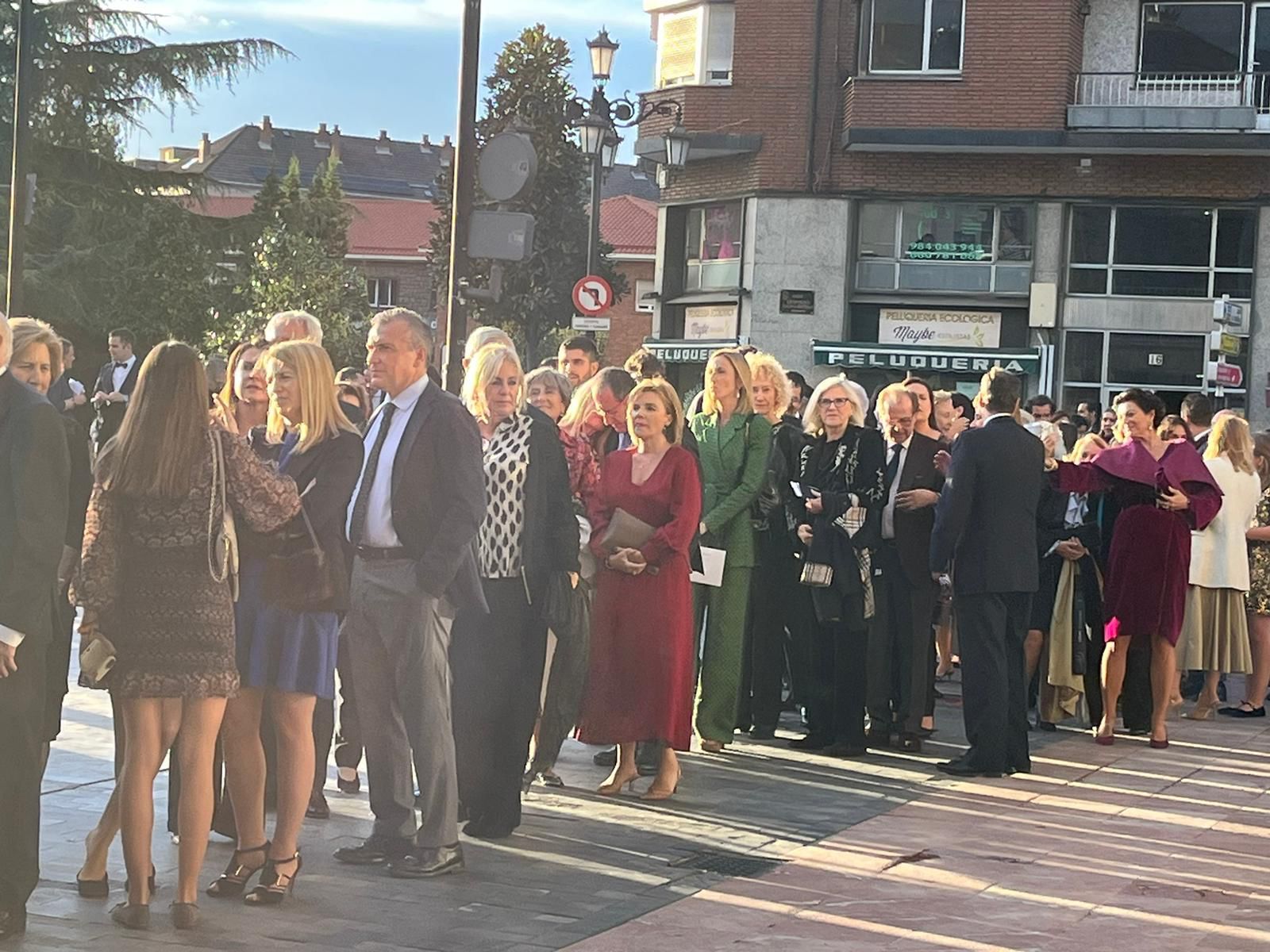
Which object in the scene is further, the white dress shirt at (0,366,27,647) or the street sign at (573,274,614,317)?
the street sign at (573,274,614,317)

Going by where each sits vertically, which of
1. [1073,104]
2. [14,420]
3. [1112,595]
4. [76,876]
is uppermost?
[1073,104]

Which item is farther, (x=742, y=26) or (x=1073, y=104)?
(x=742, y=26)

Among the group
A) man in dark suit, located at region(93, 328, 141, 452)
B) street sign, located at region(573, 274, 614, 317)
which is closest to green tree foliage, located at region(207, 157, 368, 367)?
street sign, located at region(573, 274, 614, 317)

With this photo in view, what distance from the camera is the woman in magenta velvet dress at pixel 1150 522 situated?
12.3m

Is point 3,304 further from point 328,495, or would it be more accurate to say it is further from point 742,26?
point 328,495

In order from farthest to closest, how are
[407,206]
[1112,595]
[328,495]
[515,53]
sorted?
[407,206] → [515,53] → [1112,595] → [328,495]

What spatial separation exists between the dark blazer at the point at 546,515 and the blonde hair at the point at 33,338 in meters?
2.01

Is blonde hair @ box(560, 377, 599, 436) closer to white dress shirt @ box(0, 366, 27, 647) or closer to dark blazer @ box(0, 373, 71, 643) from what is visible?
dark blazer @ box(0, 373, 71, 643)

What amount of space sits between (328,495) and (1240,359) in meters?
28.0

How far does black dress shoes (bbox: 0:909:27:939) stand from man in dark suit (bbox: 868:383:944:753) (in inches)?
237

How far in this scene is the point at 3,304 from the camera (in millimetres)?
29266

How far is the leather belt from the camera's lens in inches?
305

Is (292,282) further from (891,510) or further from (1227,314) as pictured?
(891,510)

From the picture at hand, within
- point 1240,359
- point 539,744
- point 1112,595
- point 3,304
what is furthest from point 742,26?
point 539,744
